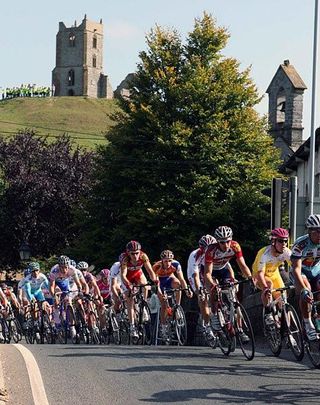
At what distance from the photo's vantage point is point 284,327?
549 inches

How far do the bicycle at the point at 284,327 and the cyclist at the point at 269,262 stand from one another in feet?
0.29

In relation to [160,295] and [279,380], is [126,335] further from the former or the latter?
[279,380]

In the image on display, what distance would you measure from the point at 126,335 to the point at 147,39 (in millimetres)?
26509

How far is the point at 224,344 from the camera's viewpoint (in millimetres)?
14828

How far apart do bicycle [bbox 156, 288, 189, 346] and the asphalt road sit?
9.87ft

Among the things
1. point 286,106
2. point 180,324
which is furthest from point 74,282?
point 286,106

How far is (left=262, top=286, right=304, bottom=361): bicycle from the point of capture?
44.7 feet

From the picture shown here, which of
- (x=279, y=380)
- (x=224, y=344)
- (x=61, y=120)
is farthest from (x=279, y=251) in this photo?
(x=61, y=120)

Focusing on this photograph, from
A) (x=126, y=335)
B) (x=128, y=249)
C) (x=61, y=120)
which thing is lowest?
(x=126, y=335)

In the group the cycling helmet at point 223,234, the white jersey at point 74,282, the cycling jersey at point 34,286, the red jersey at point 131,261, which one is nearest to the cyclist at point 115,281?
the white jersey at point 74,282

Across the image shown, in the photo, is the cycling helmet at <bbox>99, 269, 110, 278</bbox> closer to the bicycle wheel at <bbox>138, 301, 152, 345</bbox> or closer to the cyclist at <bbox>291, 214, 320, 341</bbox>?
the bicycle wheel at <bbox>138, 301, 152, 345</bbox>

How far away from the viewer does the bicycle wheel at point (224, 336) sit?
47.4 ft

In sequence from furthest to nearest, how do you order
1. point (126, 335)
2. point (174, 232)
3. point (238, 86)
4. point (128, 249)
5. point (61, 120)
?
1. point (61, 120)
2. point (238, 86)
3. point (174, 232)
4. point (126, 335)
5. point (128, 249)

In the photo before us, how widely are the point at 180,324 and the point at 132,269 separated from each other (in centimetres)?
143
